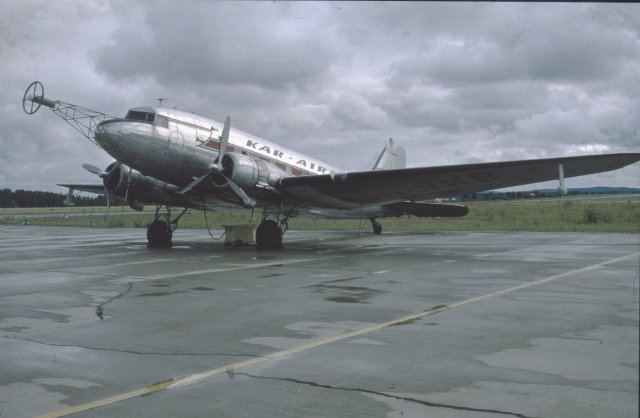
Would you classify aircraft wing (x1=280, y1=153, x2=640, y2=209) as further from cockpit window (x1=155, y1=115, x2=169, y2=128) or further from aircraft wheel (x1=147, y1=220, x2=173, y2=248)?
aircraft wheel (x1=147, y1=220, x2=173, y2=248)

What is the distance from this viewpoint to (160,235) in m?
21.8

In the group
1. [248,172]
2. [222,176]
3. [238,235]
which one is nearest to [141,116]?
[222,176]

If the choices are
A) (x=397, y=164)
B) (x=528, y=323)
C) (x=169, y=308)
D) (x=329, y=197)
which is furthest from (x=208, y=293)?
(x=397, y=164)

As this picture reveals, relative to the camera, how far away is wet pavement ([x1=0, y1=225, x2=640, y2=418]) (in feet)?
14.2

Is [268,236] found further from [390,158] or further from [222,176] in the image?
[390,158]

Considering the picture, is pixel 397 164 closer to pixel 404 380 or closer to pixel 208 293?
pixel 208 293

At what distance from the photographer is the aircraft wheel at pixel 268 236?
1962 cm

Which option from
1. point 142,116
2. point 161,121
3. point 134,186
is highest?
point 142,116

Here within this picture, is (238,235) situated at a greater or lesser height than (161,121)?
lesser

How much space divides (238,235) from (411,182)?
7844 millimetres

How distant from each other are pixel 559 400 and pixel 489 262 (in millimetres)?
11211

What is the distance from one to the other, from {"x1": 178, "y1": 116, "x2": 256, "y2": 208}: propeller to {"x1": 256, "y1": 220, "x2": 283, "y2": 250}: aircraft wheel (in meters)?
1.86

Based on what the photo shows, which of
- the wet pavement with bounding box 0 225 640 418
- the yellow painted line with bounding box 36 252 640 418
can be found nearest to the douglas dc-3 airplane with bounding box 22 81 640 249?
the wet pavement with bounding box 0 225 640 418

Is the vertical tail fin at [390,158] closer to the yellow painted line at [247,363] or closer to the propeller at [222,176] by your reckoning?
the propeller at [222,176]
